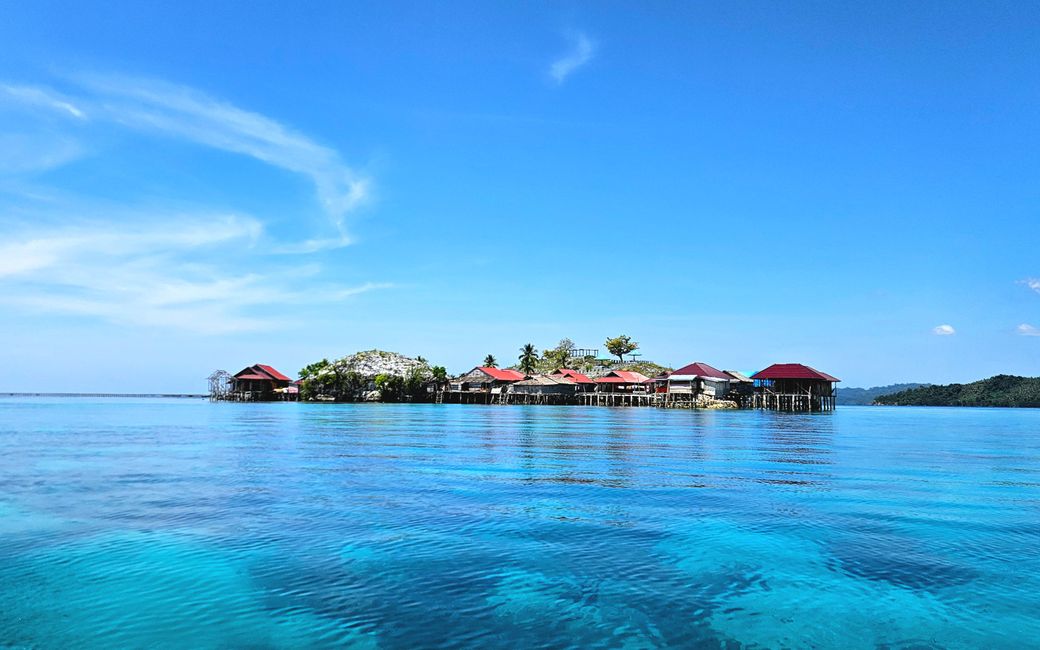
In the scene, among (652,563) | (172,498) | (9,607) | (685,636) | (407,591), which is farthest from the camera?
(172,498)

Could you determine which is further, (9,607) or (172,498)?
(172,498)

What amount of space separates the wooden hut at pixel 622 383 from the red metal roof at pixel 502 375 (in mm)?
17198

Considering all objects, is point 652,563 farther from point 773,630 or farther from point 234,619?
point 234,619

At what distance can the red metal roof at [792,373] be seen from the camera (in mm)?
96812

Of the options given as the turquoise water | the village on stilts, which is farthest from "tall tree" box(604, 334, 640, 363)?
the turquoise water

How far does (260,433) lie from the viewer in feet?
145

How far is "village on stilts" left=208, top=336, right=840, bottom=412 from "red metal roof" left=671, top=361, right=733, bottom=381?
0.18 meters

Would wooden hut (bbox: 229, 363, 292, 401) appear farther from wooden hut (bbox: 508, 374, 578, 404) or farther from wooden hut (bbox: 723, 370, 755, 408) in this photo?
wooden hut (bbox: 723, 370, 755, 408)

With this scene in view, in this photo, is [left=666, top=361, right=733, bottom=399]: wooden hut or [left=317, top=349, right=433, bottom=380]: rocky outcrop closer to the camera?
[left=666, top=361, right=733, bottom=399]: wooden hut

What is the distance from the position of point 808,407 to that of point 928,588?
319 feet

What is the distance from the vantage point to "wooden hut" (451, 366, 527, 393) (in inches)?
5041

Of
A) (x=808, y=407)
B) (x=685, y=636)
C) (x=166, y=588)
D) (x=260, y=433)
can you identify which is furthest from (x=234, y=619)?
(x=808, y=407)

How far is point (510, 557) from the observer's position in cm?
1184

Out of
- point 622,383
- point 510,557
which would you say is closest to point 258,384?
point 622,383
